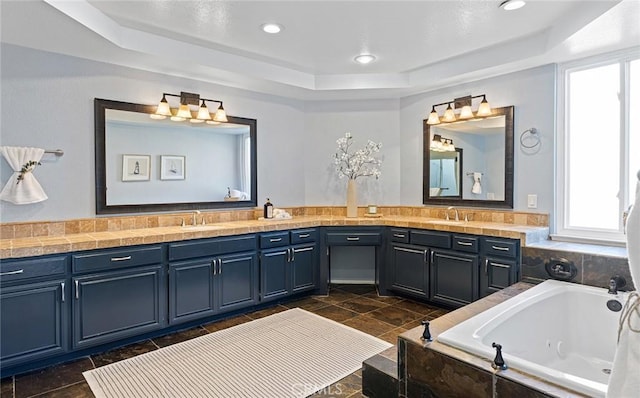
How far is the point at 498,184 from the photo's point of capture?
12.6 ft

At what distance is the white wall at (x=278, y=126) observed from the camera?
9.59ft

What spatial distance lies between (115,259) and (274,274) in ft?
4.91

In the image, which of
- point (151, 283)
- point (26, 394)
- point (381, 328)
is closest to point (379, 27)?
point (381, 328)

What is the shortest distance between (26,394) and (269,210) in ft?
8.41

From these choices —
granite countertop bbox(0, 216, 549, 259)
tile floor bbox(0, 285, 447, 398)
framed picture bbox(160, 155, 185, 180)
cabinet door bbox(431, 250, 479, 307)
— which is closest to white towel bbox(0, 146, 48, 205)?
granite countertop bbox(0, 216, 549, 259)

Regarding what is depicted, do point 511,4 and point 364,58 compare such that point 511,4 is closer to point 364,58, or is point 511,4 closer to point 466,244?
point 364,58

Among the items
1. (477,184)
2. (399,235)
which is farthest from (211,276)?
(477,184)

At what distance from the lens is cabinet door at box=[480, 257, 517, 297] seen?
318 cm

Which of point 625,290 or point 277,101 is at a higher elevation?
point 277,101

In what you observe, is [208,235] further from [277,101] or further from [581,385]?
[581,385]

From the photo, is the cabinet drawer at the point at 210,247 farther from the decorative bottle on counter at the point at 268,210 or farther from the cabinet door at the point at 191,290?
the decorative bottle on counter at the point at 268,210

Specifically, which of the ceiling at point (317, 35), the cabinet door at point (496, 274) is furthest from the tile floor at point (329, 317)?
the ceiling at point (317, 35)

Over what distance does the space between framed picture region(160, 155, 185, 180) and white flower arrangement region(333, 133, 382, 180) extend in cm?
190

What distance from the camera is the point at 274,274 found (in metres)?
3.80
